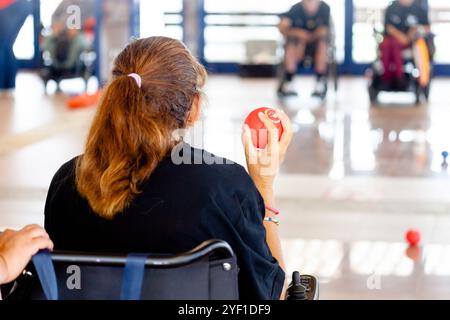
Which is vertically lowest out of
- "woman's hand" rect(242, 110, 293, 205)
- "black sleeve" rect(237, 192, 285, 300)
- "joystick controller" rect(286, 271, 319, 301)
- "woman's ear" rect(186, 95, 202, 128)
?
"joystick controller" rect(286, 271, 319, 301)

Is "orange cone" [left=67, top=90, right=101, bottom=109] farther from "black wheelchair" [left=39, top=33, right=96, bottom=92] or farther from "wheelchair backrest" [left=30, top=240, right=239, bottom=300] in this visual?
"wheelchair backrest" [left=30, top=240, right=239, bottom=300]

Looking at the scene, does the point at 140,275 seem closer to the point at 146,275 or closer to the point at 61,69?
the point at 146,275

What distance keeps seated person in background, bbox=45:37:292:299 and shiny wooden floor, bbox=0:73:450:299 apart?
21 cm

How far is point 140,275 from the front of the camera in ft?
5.30

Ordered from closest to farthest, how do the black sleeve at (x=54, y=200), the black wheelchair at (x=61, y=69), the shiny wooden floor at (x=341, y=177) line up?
the black sleeve at (x=54, y=200) → the shiny wooden floor at (x=341, y=177) → the black wheelchair at (x=61, y=69)

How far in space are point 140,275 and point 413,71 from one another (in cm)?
835

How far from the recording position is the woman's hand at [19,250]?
1.64m

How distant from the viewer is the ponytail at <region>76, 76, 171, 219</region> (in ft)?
5.96

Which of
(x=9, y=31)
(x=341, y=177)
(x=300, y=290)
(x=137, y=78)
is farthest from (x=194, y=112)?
(x=9, y=31)

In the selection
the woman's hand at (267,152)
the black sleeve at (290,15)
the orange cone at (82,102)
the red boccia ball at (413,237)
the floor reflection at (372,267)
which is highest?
the black sleeve at (290,15)

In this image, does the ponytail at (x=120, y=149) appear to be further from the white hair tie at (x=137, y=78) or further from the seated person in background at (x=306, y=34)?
the seated person in background at (x=306, y=34)

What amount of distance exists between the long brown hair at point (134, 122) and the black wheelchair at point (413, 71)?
25.5ft

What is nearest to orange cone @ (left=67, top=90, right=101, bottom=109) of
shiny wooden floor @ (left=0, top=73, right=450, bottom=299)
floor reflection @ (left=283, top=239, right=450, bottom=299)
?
shiny wooden floor @ (left=0, top=73, right=450, bottom=299)

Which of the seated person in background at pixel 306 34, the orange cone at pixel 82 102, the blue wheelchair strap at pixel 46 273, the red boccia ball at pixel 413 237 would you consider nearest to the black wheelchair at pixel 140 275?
the blue wheelchair strap at pixel 46 273
